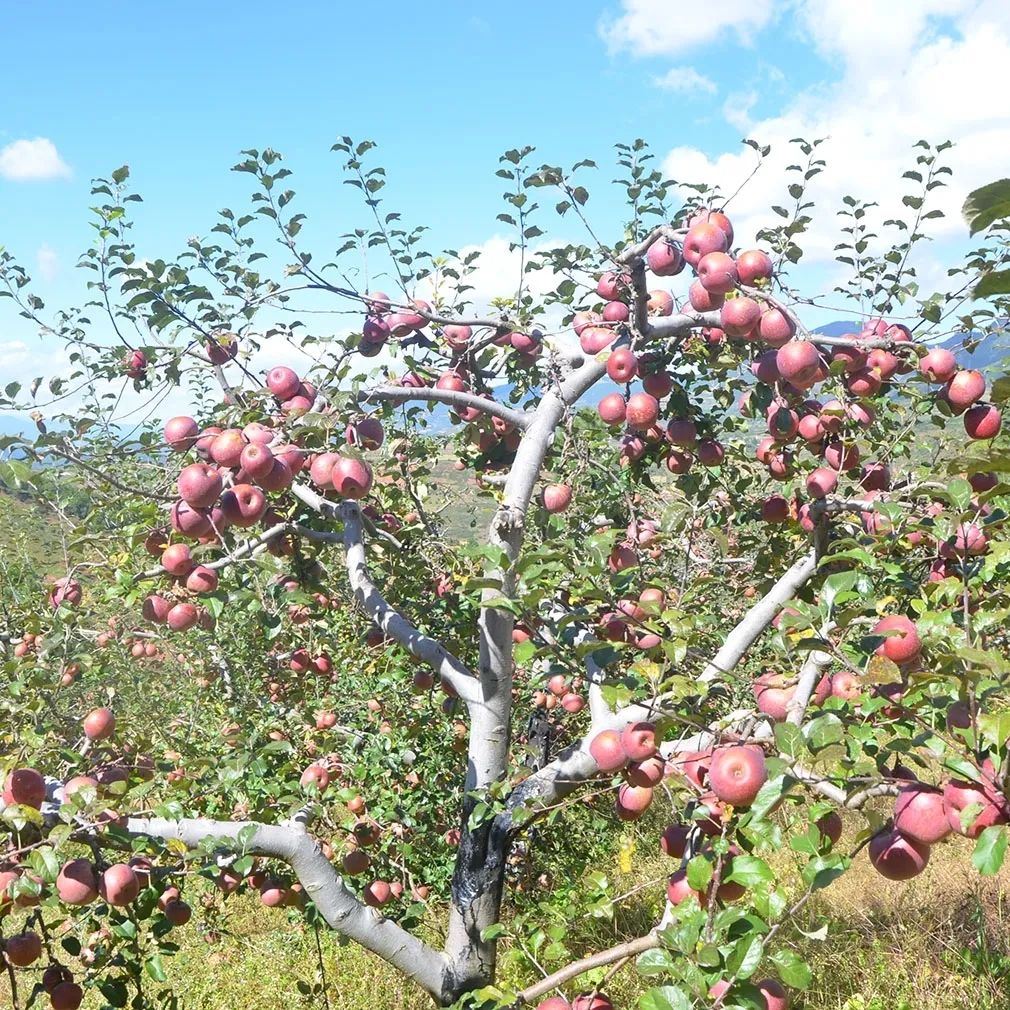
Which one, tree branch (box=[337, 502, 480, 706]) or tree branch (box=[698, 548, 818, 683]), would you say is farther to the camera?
tree branch (box=[337, 502, 480, 706])

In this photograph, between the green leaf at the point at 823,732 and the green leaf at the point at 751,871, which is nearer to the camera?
the green leaf at the point at 823,732

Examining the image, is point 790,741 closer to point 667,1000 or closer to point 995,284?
point 667,1000

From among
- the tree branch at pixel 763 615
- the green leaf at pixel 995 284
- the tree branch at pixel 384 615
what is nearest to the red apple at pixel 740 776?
the tree branch at pixel 763 615

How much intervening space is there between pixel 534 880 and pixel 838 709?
415 cm

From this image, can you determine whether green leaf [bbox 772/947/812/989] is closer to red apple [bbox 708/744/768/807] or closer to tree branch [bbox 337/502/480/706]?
red apple [bbox 708/744/768/807]

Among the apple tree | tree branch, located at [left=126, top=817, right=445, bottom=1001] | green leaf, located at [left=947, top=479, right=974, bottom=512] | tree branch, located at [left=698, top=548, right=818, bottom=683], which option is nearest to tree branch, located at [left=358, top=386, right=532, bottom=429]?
the apple tree

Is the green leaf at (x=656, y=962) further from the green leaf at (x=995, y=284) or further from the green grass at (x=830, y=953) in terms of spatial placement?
the green grass at (x=830, y=953)

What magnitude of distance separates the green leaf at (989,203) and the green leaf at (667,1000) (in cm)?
128

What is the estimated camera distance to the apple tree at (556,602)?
5.55ft

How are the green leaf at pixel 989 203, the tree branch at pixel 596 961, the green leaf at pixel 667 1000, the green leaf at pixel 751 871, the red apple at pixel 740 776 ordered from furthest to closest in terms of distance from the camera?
1. the tree branch at pixel 596 961
2. the red apple at pixel 740 776
3. the green leaf at pixel 751 871
4. the green leaf at pixel 667 1000
5. the green leaf at pixel 989 203

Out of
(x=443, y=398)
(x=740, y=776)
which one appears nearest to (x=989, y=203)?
(x=740, y=776)

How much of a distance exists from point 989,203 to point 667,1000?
4.39ft

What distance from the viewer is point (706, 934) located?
158 cm

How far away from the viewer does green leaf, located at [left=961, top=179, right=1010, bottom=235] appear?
3.31 feet
